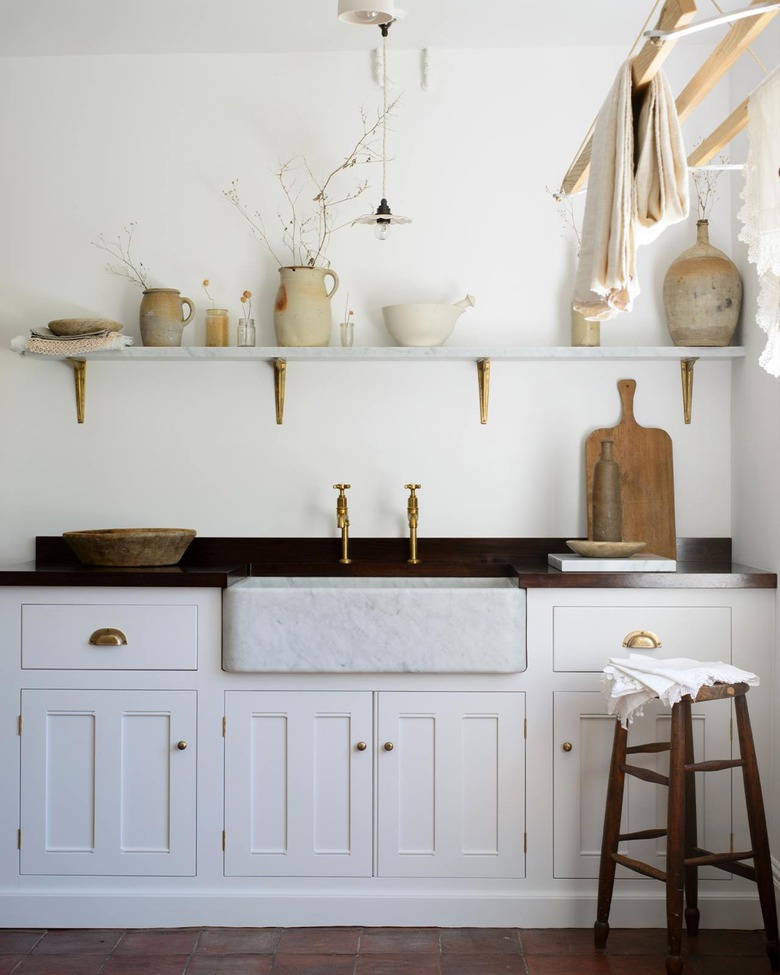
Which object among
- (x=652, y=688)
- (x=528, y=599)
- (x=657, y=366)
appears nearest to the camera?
(x=652, y=688)

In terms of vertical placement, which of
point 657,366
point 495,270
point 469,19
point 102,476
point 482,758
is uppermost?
point 469,19

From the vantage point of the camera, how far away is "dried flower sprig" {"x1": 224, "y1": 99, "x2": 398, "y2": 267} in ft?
10.7

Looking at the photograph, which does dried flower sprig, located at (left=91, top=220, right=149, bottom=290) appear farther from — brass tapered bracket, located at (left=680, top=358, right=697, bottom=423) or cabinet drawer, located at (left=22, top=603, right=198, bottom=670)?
brass tapered bracket, located at (left=680, top=358, right=697, bottom=423)

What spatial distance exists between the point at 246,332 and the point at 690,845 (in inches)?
79.4

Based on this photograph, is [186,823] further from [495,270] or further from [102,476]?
[495,270]

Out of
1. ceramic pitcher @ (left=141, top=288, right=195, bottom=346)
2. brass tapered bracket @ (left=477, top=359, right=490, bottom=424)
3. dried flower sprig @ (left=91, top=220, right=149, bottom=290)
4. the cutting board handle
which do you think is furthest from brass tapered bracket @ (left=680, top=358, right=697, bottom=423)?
dried flower sprig @ (left=91, top=220, right=149, bottom=290)

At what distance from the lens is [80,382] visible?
3254 mm

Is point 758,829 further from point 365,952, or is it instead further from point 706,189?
point 706,189

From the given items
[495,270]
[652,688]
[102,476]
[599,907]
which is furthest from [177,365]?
→ [599,907]

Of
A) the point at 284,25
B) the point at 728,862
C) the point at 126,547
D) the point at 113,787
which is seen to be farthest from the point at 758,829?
the point at 284,25

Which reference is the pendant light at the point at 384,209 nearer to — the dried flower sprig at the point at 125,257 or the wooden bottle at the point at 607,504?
the dried flower sprig at the point at 125,257

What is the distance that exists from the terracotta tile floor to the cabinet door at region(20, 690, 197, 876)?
0.61 ft

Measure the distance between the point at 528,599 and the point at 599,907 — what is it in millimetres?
828

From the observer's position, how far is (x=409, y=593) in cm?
271
